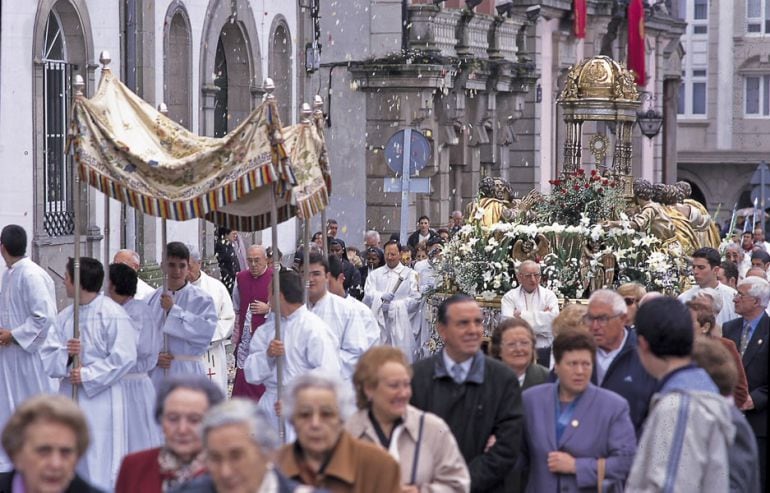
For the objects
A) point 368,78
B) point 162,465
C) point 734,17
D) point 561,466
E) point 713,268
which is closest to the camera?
point 162,465

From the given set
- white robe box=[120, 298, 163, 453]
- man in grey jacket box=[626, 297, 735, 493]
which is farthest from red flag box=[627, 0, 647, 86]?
man in grey jacket box=[626, 297, 735, 493]

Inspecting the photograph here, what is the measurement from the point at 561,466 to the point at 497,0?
2886cm

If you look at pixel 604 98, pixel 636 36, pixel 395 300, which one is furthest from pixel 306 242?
pixel 636 36

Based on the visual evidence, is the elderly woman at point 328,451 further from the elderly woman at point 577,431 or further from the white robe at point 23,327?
the white robe at point 23,327

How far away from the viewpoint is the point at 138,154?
39.4 feet

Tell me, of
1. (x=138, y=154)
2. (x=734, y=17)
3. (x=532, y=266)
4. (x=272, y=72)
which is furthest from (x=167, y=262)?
(x=734, y=17)

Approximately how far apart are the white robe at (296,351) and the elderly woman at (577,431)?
2679 millimetres

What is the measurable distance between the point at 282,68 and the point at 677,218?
8811 mm

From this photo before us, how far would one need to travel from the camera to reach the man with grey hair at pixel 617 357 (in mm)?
9383

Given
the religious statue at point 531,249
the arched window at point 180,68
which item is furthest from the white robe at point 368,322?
the arched window at point 180,68

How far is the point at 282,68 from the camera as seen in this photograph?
27625mm

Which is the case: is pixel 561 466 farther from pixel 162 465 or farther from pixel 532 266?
pixel 532 266

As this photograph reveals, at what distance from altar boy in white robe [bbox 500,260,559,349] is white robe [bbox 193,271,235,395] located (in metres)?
2.19

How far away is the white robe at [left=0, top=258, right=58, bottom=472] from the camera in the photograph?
13.0 meters
